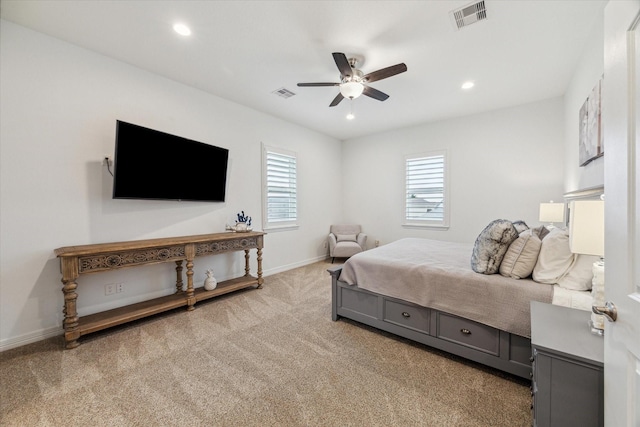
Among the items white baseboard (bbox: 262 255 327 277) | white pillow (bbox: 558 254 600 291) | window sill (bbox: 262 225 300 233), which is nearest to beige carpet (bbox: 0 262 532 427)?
white pillow (bbox: 558 254 600 291)

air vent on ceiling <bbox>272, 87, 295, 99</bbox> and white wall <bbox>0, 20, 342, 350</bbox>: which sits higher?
→ air vent on ceiling <bbox>272, 87, 295, 99</bbox>

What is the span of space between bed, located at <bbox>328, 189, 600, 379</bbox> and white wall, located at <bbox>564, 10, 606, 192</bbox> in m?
1.32

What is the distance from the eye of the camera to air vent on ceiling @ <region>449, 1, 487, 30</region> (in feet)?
6.93

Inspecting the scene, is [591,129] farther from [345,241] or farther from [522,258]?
[345,241]

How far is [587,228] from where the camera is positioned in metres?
1.29

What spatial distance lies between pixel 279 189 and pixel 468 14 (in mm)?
3519

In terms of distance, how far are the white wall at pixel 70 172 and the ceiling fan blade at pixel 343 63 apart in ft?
7.22

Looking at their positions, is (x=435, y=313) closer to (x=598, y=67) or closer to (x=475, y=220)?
(x=598, y=67)

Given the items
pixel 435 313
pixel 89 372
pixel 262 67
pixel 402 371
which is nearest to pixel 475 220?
pixel 435 313

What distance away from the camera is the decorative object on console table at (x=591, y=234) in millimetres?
1245

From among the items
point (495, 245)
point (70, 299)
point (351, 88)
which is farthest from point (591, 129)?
point (70, 299)

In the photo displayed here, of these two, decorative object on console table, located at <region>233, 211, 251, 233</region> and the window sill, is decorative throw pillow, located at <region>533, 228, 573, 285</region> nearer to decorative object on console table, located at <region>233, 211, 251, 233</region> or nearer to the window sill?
decorative object on console table, located at <region>233, 211, 251, 233</region>

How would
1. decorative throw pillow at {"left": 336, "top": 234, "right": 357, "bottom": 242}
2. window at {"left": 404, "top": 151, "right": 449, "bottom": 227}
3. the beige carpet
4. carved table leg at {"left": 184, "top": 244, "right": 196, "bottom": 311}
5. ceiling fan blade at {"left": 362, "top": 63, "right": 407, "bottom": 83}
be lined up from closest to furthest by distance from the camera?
1. the beige carpet
2. ceiling fan blade at {"left": 362, "top": 63, "right": 407, "bottom": 83}
3. carved table leg at {"left": 184, "top": 244, "right": 196, "bottom": 311}
4. window at {"left": 404, "top": 151, "right": 449, "bottom": 227}
5. decorative throw pillow at {"left": 336, "top": 234, "right": 357, "bottom": 242}

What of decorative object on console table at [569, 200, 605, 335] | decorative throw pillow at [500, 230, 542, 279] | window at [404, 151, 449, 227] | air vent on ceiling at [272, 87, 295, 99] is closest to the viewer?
decorative object on console table at [569, 200, 605, 335]
